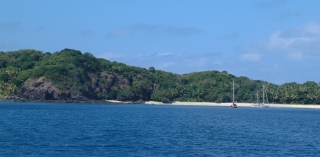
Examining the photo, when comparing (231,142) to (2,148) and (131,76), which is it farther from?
(131,76)

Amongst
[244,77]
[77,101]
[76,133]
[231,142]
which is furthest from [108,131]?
[244,77]

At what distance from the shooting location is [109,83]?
168m

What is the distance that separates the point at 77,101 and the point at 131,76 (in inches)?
1224

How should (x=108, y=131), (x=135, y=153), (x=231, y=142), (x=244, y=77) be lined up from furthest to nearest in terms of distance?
(x=244, y=77)
(x=108, y=131)
(x=231, y=142)
(x=135, y=153)

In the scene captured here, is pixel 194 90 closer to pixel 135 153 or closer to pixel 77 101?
pixel 77 101

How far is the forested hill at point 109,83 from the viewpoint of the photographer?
489 ft

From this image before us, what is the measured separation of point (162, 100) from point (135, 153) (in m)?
138

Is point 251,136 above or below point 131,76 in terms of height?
below

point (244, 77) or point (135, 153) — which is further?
point (244, 77)

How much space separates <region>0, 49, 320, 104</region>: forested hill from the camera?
489ft

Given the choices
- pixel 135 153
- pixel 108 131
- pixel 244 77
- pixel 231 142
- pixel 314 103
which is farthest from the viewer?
pixel 244 77

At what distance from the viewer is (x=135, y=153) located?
32094mm

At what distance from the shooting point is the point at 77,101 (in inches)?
6019

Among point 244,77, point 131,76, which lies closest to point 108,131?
point 131,76
